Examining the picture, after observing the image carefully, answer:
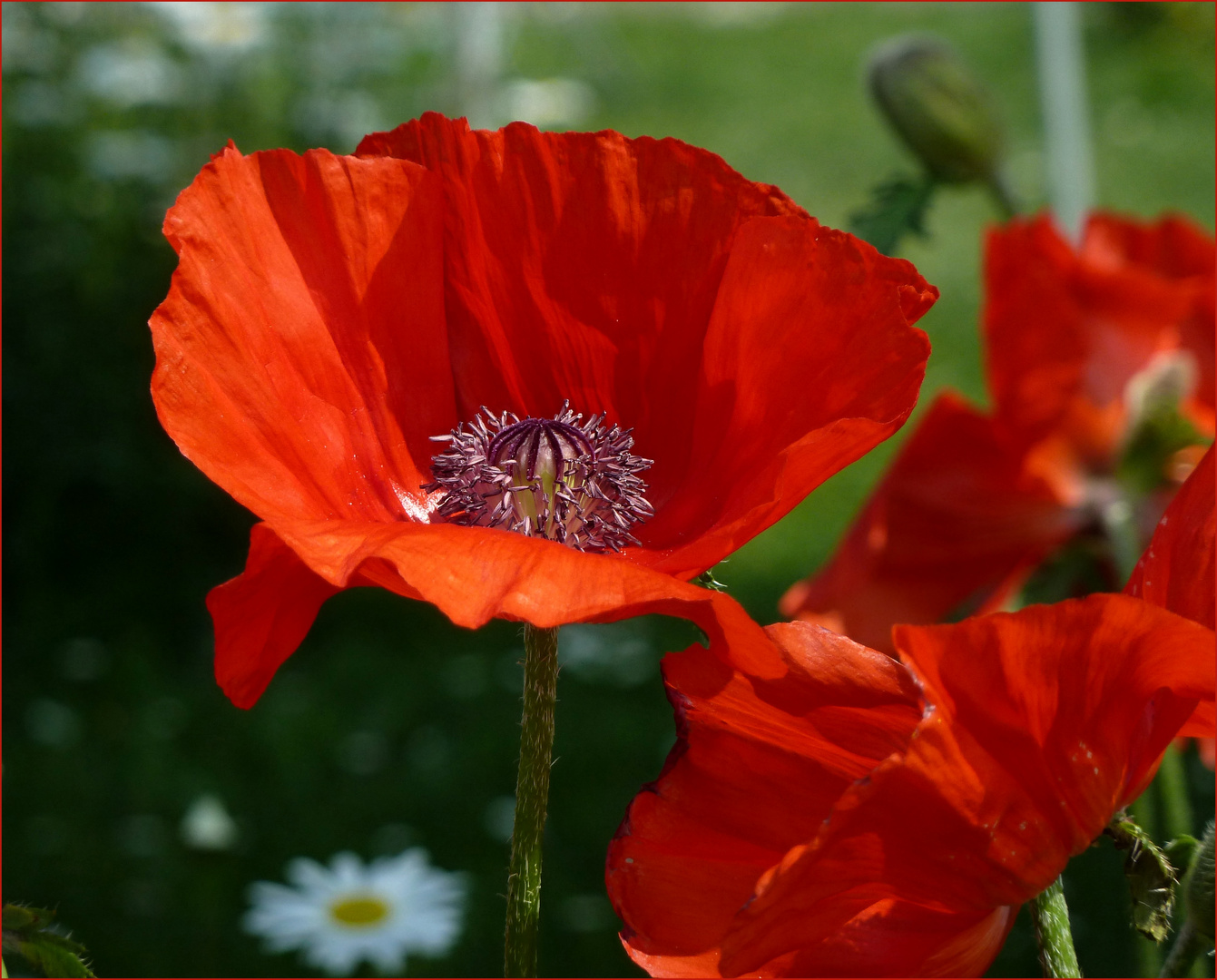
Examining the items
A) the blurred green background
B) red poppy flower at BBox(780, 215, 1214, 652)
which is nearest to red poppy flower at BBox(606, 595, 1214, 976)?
red poppy flower at BBox(780, 215, 1214, 652)

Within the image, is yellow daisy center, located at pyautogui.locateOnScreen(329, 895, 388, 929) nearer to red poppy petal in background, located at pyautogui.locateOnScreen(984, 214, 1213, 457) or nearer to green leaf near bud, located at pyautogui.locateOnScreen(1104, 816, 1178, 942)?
red poppy petal in background, located at pyautogui.locateOnScreen(984, 214, 1213, 457)

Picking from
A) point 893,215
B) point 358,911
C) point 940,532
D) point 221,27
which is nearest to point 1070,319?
point 940,532

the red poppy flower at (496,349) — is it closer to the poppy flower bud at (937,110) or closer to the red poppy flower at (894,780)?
the red poppy flower at (894,780)

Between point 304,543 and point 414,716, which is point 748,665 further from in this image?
point 414,716

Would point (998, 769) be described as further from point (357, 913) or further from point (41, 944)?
point (357, 913)

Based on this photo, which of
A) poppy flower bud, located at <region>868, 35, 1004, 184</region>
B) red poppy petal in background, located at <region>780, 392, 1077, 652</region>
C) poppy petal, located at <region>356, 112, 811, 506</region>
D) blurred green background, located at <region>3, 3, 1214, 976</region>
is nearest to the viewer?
poppy petal, located at <region>356, 112, 811, 506</region>

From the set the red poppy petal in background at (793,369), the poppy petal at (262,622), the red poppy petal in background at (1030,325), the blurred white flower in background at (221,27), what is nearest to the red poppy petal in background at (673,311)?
the red poppy petal in background at (793,369)
